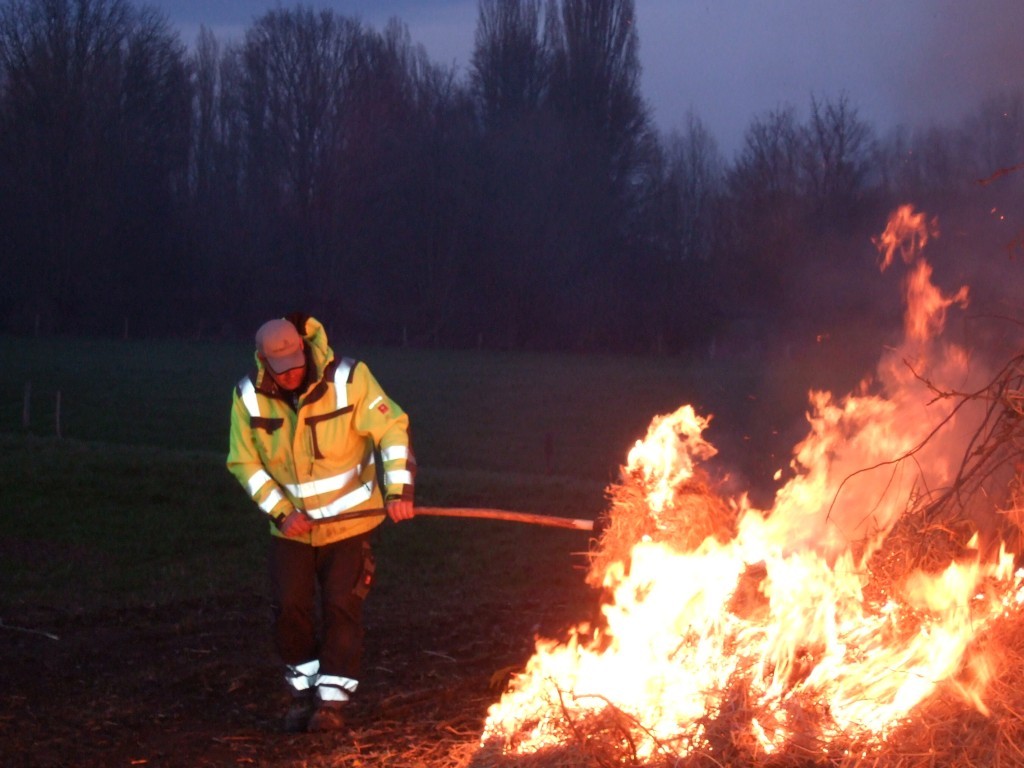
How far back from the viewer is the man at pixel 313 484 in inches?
212

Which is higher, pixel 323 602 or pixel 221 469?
pixel 323 602

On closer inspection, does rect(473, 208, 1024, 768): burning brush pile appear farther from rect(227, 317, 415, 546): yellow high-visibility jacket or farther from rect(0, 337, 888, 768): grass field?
rect(227, 317, 415, 546): yellow high-visibility jacket

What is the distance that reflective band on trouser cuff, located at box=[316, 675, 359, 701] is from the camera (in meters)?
5.29

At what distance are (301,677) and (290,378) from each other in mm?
1364

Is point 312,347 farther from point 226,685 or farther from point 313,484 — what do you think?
point 226,685

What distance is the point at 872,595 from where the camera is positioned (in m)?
4.57

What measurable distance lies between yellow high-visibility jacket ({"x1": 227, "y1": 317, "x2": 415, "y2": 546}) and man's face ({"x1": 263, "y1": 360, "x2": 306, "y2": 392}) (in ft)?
0.12

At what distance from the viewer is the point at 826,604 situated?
454 cm

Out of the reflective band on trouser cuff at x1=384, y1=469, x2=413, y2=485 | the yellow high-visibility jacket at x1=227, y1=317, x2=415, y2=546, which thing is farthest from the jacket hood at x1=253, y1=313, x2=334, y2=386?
the reflective band on trouser cuff at x1=384, y1=469, x2=413, y2=485

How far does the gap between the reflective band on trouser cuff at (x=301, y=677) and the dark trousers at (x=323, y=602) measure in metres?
0.03

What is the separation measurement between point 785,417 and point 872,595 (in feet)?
58.4

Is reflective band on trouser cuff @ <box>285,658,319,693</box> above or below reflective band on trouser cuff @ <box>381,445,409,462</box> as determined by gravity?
below

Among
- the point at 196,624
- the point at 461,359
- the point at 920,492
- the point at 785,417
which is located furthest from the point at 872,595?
the point at 461,359

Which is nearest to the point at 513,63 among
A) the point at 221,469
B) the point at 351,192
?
the point at 351,192
